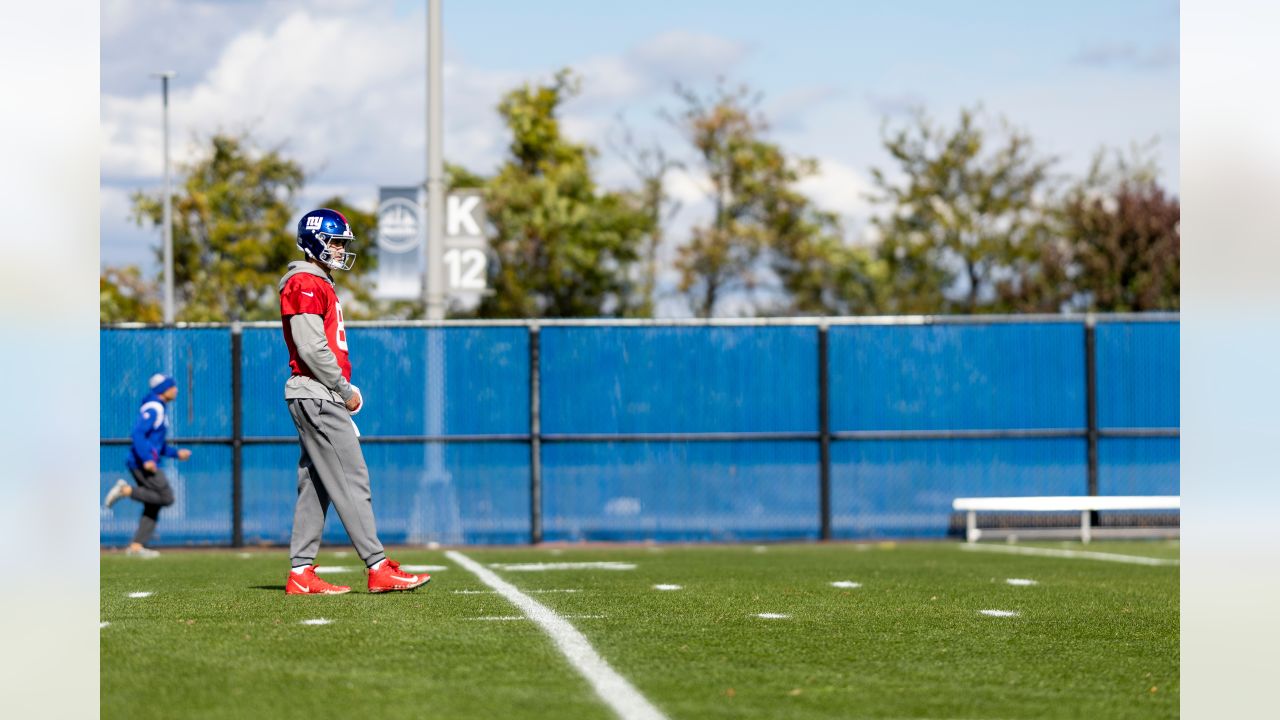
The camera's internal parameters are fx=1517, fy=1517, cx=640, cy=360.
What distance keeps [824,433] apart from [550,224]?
1102 inches

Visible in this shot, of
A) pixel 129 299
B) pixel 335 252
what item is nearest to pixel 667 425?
pixel 335 252

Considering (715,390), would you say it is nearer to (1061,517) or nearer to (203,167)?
(1061,517)

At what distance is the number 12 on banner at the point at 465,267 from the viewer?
63.0ft

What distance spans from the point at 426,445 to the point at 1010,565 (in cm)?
719

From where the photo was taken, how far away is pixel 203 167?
4494 centimetres

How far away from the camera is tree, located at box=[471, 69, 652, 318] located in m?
44.8

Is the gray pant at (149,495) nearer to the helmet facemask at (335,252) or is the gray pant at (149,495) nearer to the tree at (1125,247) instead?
the helmet facemask at (335,252)

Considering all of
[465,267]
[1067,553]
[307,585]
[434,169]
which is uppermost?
[434,169]

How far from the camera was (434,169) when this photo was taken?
62.3 feet

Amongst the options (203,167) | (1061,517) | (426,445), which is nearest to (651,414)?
(426,445)

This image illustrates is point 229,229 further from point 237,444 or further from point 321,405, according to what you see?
point 321,405

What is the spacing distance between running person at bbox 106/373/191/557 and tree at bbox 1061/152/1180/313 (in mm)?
33059

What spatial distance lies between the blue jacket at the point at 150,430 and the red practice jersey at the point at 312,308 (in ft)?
24.1

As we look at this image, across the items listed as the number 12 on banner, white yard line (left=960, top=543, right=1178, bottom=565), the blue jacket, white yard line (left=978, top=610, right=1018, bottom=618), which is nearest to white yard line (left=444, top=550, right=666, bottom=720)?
white yard line (left=978, top=610, right=1018, bottom=618)
